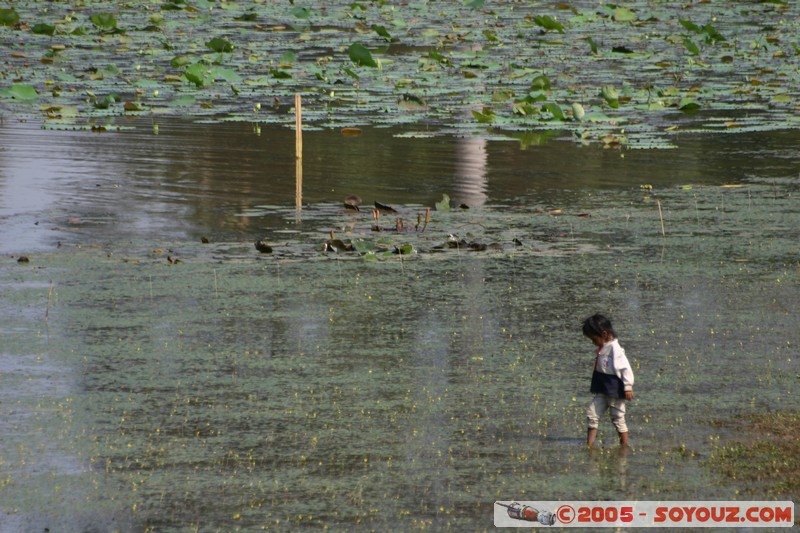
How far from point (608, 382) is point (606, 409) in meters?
0.12

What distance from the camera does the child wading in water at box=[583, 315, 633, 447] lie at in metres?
6.14

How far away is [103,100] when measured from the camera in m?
16.3

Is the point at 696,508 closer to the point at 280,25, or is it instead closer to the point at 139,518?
the point at 139,518

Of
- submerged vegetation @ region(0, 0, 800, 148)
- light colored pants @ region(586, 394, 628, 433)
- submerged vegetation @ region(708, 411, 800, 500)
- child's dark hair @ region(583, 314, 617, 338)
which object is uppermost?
submerged vegetation @ region(0, 0, 800, 148)

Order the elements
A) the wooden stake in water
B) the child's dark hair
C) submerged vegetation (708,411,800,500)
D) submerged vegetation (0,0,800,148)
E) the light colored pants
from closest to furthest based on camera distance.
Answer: submerged vegetation (708,411,800,500) → the light colored pants → the child's dark hair → the wooden stake in water → submerged vegetation (0,0,800,148)

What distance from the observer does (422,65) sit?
767 inches

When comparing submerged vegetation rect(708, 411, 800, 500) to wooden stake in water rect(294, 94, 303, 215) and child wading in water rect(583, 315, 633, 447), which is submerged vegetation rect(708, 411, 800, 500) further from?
wooden stake in water rect(294, 94, 303, 215)

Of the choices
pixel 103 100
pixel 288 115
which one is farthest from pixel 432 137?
pixel 103 100

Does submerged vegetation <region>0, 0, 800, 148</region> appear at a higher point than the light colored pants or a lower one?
higher

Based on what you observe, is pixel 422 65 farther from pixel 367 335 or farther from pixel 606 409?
pixel 606 409

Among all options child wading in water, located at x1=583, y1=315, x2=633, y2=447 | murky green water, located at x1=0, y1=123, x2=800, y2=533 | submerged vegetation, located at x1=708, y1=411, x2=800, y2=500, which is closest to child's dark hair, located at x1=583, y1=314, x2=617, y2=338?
child wading in water, located at x1=583, y1=315, x2=633, y2=447

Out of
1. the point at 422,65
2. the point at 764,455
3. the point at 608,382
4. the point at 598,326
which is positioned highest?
the point at 422,65

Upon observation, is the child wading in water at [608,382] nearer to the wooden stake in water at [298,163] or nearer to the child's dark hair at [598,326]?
the child's dark hair at [598,326]

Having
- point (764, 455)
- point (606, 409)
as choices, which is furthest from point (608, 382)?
point (764, 455)
